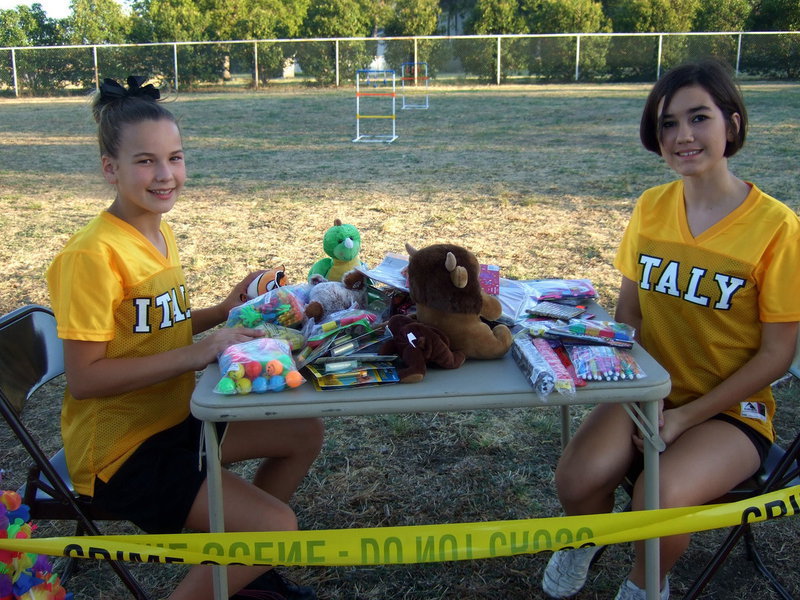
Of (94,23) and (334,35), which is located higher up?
(94,23)

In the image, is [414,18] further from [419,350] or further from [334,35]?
[419,350]

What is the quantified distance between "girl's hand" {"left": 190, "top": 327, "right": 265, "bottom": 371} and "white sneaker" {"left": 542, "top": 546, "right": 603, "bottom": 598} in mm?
1270

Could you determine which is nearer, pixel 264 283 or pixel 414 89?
pixel 264 283

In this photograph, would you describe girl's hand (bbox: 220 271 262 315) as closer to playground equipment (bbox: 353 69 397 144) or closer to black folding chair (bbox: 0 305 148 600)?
black folding chair (bbox: 0 305 148 600)

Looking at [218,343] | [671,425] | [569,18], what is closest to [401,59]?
[569,18]

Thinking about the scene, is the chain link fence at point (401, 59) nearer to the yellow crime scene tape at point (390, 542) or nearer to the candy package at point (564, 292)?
the candy package at point (564, 292)

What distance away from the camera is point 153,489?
1995mm

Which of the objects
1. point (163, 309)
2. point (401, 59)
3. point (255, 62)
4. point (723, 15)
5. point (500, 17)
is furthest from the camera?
point (500, 17)

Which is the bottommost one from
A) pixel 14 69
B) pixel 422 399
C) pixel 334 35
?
pixel 422 399

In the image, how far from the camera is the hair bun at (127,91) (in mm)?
2170

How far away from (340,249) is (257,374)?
87cm

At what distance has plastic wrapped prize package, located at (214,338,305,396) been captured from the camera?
5.59ft

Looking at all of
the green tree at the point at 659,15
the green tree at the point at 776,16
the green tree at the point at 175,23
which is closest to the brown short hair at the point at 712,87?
the green tree at the point at 659,15

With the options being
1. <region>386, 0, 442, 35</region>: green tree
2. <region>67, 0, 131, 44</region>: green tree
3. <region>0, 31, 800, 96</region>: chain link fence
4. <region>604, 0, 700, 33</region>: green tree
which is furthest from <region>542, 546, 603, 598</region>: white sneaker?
<region>67, 0, 131, 44</region>: green tree
